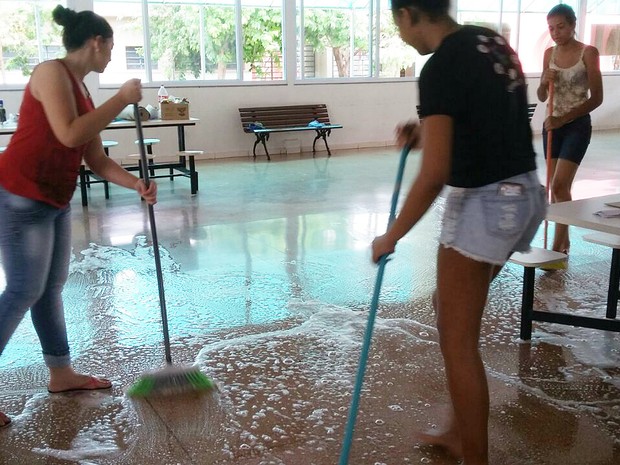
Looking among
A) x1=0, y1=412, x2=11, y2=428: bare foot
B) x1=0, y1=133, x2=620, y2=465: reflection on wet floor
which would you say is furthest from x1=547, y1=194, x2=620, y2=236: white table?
x1=0, y1=412, x2=11, y2=428: bare foot

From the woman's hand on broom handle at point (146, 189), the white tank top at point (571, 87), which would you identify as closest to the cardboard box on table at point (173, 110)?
the white tank top at point (571, 87)

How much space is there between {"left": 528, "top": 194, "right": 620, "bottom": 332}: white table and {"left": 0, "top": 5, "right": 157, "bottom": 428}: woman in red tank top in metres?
1.69

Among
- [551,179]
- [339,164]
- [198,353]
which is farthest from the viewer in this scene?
[339,164]

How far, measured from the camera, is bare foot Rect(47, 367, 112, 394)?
8.57ft

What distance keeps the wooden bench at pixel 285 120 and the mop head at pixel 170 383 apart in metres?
7.03

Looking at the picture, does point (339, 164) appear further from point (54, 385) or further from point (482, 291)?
point (482, 291)

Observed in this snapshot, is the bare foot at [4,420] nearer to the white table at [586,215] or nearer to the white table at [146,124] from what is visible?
the white table at [586,215]

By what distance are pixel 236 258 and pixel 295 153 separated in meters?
5.95

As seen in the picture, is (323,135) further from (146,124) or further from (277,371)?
(277,371)

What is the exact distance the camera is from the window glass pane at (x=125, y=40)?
898 cm

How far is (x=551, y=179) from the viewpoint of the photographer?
4.17 metres

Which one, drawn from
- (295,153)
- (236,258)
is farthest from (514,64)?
(295,153)

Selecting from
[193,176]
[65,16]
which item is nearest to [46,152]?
[65,16]

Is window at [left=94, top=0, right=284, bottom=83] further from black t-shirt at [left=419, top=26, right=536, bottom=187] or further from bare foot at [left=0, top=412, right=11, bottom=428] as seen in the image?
black t-shirt at [left=419, top=26, right=536, bottom=187]
